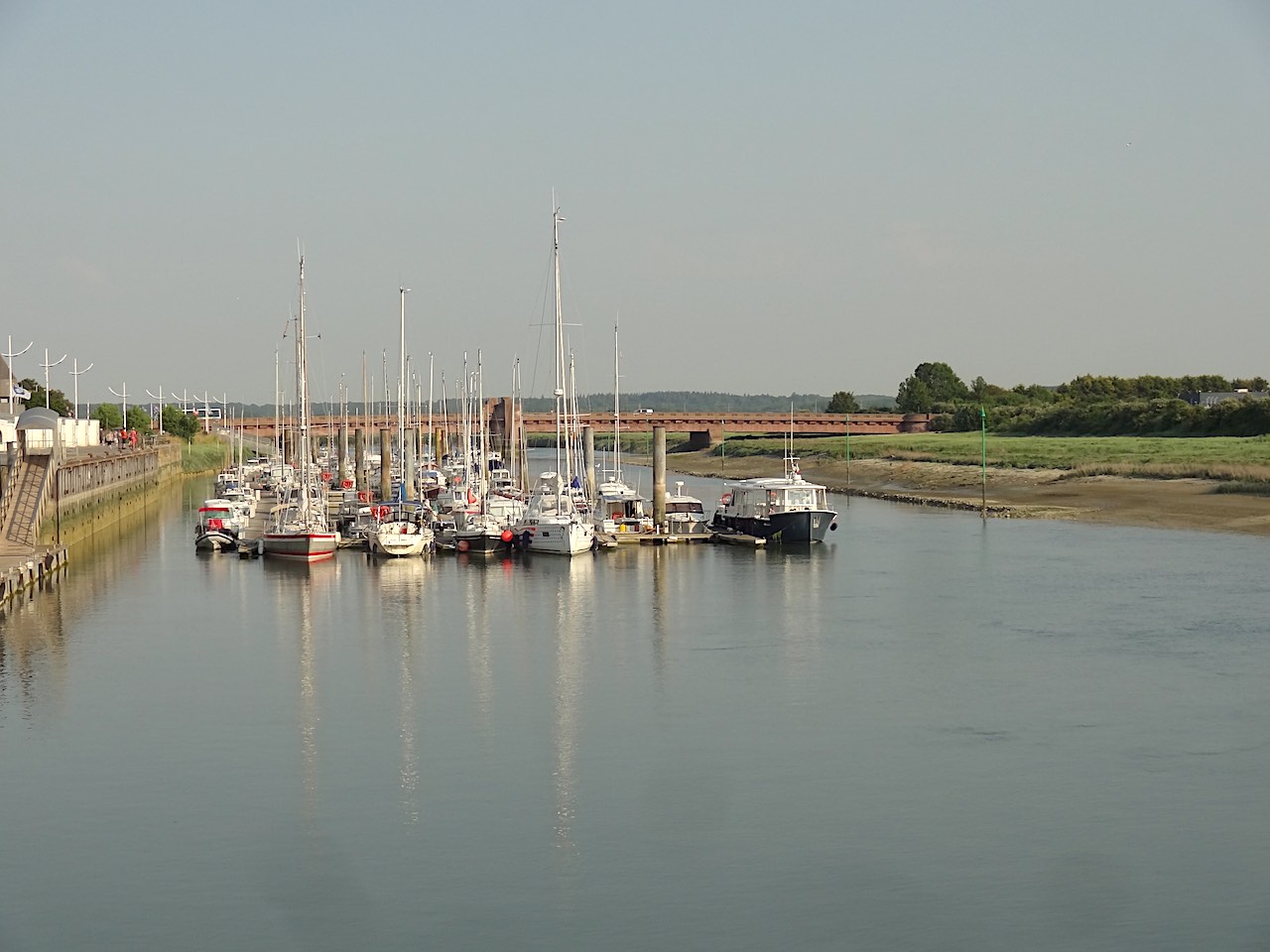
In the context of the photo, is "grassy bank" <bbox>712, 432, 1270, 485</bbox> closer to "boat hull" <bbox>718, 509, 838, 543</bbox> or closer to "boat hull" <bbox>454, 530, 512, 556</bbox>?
"boat hull" <bbox>718, 509, 838, 543</bbox>

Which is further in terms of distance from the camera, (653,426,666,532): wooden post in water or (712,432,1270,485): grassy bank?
(712,432,1270,485): grassy bank

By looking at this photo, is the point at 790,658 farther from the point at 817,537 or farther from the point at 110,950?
the point at 817,537

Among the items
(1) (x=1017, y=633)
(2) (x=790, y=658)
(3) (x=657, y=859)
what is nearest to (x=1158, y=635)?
(1) (x=1017, y=633)

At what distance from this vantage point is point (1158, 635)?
49.8m

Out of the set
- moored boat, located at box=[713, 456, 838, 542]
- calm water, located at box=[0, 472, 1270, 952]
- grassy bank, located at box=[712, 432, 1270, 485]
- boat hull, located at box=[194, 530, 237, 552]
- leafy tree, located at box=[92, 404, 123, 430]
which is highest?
leafy tree, located at box=[92, 404, 123, 430]

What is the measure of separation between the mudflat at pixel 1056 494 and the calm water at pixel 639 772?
29868 millimetres

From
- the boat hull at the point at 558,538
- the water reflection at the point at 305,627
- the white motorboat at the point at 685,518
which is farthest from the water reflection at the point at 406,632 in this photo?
the white motorboat at the point at 685,518

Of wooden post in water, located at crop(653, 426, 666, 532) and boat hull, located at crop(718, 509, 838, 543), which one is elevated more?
wooden post in water, located at crop(653, 426, 666, 532)

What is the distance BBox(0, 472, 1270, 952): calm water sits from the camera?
83.8 ft

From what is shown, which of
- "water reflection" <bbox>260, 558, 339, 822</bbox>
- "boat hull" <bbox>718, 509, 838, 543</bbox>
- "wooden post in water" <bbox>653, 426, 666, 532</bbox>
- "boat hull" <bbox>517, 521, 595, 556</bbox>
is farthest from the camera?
"wooden post in water" <bbox>653, 426, 666, 532</bbox>

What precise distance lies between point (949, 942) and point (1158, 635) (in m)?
28.1

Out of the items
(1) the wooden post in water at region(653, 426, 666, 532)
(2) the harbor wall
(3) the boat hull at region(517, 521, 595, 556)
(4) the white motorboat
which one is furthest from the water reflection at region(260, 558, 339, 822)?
(4) the white motorboat

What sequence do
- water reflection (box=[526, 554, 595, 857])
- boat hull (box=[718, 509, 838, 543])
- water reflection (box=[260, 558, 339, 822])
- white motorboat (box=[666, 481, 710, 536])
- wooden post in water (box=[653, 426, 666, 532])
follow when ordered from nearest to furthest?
water reflection (box=[526, 554, 595, 857]) → water reflection (box=[260, 558, 339, 822]) → boat hull (box=[718, 509, 838, 543]) → wooden post in water (box=[653, 426, 666, 532]) → white motorboat (box=[666, 481, 710, 536])

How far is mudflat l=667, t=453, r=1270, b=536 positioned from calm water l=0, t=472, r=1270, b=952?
98.0ft
